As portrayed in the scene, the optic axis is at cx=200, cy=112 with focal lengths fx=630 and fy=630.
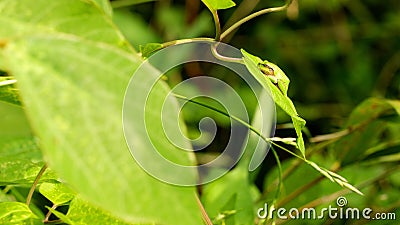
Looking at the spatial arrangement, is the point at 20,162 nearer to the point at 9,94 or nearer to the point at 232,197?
the point at 9,94

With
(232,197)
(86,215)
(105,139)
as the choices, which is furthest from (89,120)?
(232,197)

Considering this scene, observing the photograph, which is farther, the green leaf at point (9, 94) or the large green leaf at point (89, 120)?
the green leaf at point (9, 94)

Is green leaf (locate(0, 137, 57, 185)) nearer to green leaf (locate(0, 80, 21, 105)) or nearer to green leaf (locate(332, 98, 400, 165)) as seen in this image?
green leaf (locate(0, 80, 21, 105))

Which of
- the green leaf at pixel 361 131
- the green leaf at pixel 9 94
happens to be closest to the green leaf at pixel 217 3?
the green leaf at pixel 9 94

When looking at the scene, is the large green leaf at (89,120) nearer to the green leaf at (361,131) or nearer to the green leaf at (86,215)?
the green leaf at (86,215)

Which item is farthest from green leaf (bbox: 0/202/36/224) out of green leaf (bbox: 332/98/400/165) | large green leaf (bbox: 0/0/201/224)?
green leaf (bbox: 332/98/400/165)

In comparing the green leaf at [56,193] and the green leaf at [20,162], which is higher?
the green leaf at [20,162]
